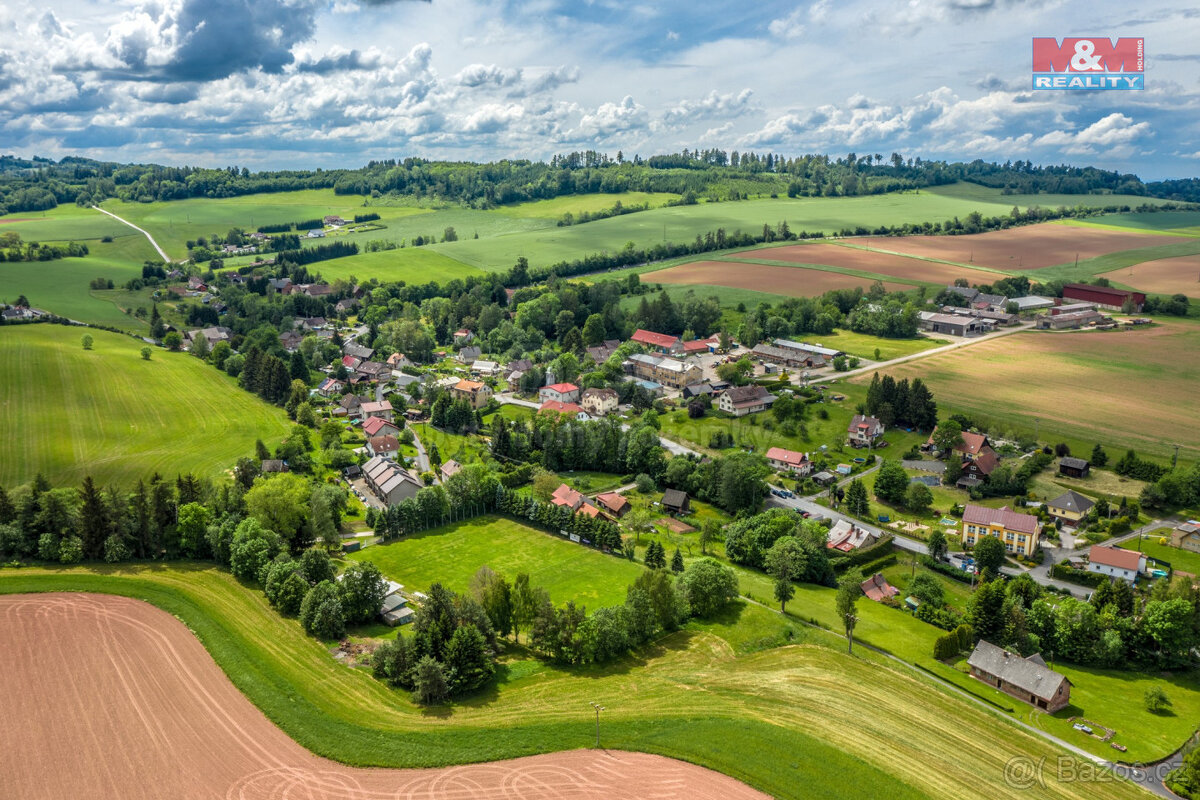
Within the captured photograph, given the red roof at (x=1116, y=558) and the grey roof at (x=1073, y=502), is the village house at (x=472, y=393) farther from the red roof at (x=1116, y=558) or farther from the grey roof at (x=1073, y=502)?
the red roof at (x=1116, y=558)

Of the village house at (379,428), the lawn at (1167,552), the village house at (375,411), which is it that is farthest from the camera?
the village house at (375,411)

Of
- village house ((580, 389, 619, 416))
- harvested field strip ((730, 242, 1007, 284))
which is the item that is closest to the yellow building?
village house ((580, 389, 619, 416))

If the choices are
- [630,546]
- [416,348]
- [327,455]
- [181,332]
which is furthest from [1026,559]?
[181,332]

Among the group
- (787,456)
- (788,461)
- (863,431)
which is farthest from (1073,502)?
(787,456)

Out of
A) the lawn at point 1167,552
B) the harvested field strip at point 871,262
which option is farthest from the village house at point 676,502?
the harvested field strip at point 871,262

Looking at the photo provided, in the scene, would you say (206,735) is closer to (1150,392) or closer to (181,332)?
(1150,392)

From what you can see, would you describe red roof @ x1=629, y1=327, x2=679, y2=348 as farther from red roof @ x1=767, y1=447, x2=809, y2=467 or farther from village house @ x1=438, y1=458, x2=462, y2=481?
village house @ x1=438, y1=458, x2=462, y2=481
